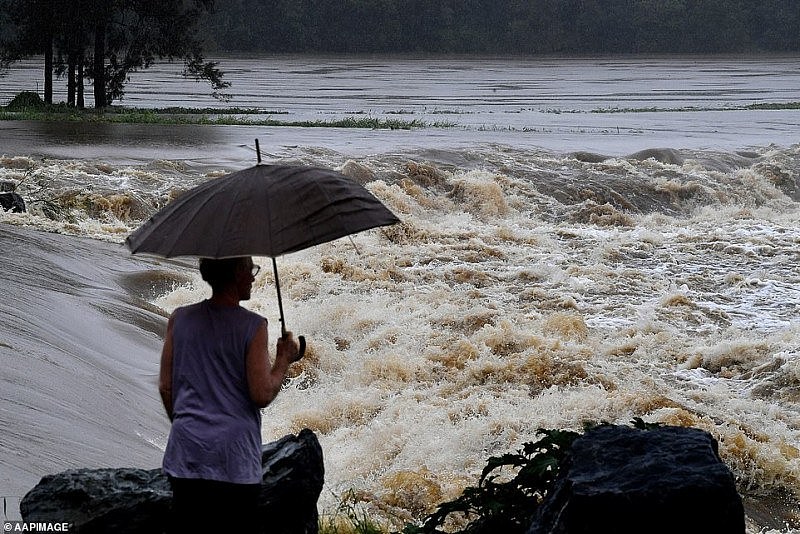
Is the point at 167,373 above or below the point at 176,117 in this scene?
above

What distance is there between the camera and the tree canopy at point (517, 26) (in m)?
79.0

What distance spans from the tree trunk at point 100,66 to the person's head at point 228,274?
2712 centimetres

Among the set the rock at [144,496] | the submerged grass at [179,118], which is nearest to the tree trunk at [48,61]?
the submerged grass at [179,118]

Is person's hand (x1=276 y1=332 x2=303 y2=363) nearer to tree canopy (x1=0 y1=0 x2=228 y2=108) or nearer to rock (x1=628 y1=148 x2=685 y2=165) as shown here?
rock (x1=628 y1=148 x2=685 y2=165)

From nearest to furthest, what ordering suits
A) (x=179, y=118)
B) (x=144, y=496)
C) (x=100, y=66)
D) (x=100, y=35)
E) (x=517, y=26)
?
(x=144, y=496), (x=179, y=118), (x=100, y=35), (x=100, y=66), (x=517, y=26)

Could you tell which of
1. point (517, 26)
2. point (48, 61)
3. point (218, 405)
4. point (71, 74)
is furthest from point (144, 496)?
point (517, 26)

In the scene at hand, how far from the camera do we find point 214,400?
11.0 feet

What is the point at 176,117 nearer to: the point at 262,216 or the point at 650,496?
the point at 262,216

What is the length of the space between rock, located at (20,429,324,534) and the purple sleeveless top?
0.84 metres

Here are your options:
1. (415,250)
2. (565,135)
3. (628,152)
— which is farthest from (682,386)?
(565,135)

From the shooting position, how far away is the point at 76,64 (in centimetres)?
2945

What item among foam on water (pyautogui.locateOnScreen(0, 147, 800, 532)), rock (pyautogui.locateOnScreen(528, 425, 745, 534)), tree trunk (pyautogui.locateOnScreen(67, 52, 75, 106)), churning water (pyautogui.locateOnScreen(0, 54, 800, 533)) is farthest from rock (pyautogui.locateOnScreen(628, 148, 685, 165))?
rock (pyautogui.locateOnScreen(528, 425, 745, 534))

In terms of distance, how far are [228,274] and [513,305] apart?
29.8ft

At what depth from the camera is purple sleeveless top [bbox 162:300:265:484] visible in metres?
3.35
